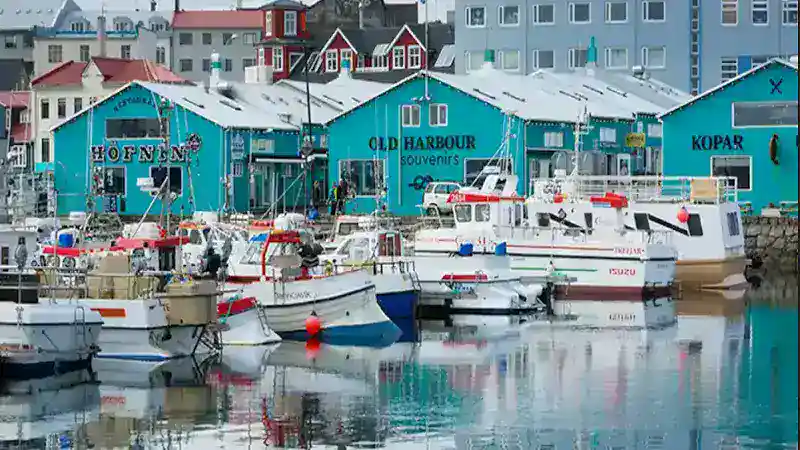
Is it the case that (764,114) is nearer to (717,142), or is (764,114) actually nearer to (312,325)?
(717,142)

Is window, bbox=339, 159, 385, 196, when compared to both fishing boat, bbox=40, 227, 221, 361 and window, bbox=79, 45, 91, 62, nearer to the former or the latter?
fishing boat, bbox=40, 227, 221, 361

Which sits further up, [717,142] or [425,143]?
[425,143]

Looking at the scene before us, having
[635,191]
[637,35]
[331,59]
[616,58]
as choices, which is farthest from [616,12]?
[635,191]

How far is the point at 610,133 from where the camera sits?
6325 cm

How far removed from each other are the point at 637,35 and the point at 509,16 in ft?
17.4

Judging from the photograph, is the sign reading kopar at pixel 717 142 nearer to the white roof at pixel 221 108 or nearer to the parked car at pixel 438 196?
the parked car at pixel 438 196

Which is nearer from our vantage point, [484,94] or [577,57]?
[484,94]

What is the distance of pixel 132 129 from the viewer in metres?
61.0

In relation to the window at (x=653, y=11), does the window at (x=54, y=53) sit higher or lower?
higher

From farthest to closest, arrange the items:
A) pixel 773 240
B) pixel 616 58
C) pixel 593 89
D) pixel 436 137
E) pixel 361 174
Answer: pixel 616 58 → pixel 593 89 → pixel 361 174 → pixel 436 137 → pixel 773 240

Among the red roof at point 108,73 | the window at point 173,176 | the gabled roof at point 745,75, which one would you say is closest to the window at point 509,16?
the red roof at point 108,73

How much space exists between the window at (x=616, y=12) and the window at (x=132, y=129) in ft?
75.4

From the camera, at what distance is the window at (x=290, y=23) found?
324 ft

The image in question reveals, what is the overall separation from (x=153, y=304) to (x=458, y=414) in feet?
20.2
